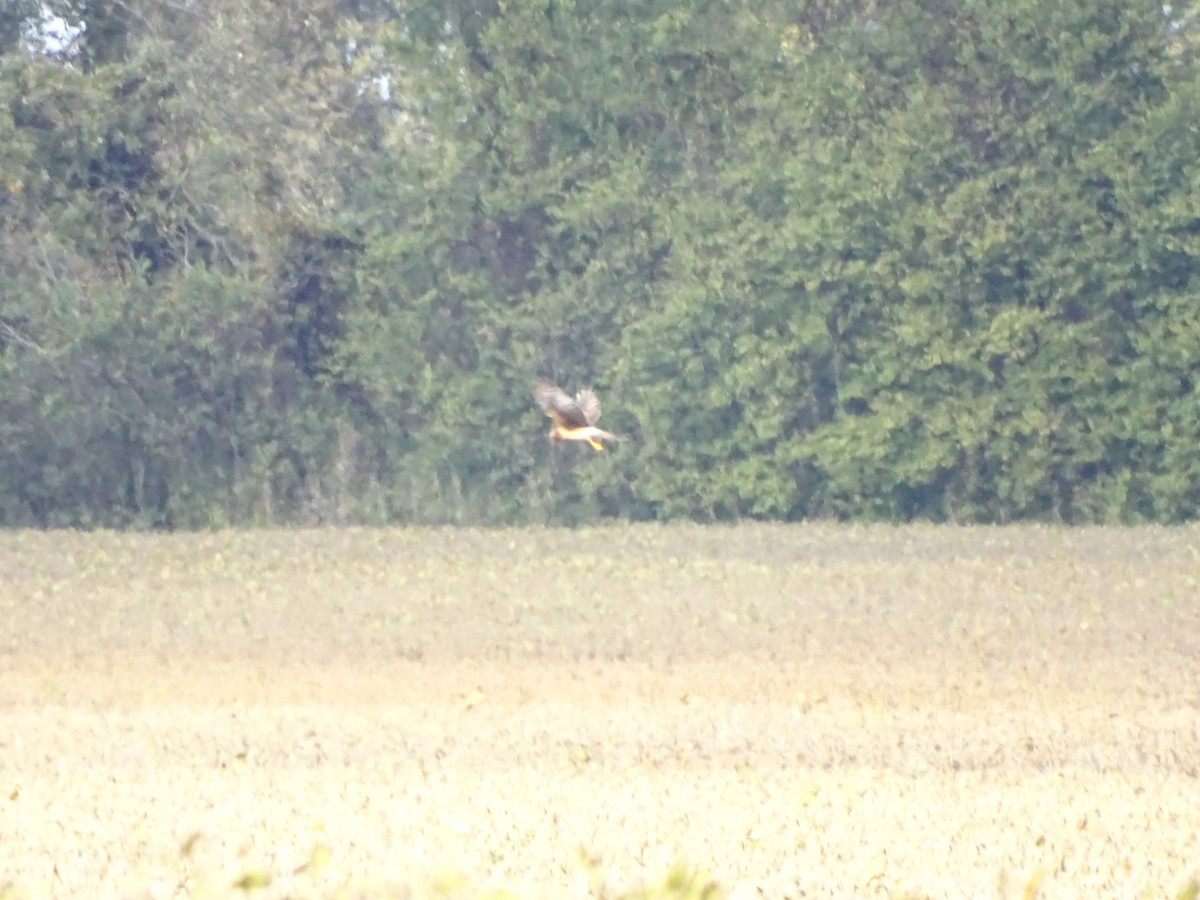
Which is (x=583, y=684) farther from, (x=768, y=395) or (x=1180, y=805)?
(x=768, y=395)

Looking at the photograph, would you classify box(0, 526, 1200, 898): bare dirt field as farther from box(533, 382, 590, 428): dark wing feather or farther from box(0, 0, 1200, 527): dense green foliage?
box(0, 0, 1200, 527): dense green foliage

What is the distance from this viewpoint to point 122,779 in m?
8.38

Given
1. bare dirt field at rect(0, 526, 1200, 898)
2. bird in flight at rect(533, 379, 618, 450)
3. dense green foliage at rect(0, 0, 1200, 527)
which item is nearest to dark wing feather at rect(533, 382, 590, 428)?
bird in flight at rect(533, 379, 618, 450)

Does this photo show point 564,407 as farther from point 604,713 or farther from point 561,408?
point 604,713

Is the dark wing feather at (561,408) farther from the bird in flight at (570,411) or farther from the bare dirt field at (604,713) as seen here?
the bare dirt field at (604,713)

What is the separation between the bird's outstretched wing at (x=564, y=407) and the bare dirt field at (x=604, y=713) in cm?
132

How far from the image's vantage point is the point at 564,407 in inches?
610

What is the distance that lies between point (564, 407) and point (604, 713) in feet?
17.4

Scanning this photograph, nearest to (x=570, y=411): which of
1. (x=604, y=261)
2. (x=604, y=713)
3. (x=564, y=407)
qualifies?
(x=564, y=407)

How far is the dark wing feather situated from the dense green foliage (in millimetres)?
7467

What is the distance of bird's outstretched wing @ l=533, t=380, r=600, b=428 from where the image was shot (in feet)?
50.2

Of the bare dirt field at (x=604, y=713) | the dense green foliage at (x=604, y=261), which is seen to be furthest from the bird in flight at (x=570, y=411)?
the dense green foliage at (x=604, y=261)

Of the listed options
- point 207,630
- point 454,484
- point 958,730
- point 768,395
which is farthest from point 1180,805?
point 454,484

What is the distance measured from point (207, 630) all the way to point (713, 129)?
1183cm
